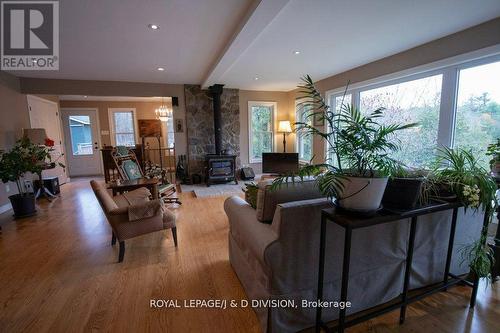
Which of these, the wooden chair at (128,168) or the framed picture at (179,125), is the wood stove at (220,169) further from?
the wooden chair at (128,168)

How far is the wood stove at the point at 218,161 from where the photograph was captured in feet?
18.7

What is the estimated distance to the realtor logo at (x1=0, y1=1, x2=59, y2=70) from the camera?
228 cm

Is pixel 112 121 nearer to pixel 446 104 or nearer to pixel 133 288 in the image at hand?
pixel 133 288

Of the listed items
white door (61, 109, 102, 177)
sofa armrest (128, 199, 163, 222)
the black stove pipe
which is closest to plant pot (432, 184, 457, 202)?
sofa armrest (128, 199, 163, 222)

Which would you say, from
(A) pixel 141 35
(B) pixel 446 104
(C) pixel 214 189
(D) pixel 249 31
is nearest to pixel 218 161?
(C) pixel 214 189

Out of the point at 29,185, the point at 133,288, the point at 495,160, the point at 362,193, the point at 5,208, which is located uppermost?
the point at 495,160

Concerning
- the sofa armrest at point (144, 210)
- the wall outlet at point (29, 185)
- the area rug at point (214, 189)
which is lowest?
the area rug at point (214, 189)

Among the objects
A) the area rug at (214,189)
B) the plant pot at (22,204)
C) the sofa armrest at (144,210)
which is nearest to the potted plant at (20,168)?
the plant pot at (22,204)

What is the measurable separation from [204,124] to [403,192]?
5.27m

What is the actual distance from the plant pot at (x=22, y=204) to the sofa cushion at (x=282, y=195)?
13.7 feet

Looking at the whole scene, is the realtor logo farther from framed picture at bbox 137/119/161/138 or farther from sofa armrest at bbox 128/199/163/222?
framed picture at bbox 137/119/161/138

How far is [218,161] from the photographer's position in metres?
5.82

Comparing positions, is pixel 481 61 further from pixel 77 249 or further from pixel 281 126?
pixel 77 249

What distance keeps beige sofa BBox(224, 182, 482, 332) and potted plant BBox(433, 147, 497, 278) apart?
0.23 meters
